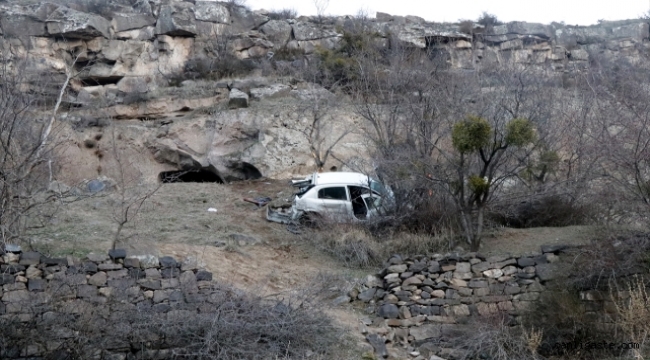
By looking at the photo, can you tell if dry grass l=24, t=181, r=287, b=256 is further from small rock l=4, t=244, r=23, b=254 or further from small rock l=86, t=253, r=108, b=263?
small rock l=4, t=244, r=23, b=254

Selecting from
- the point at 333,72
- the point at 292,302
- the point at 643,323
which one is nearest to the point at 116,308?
the point at 292,302

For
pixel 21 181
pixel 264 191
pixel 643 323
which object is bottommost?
pixel 264 191

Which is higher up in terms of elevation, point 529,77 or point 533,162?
point 529,77

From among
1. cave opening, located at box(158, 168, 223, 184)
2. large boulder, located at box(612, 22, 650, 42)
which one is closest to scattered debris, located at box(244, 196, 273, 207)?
cave opening, located at box(158, 168, 223, 184)

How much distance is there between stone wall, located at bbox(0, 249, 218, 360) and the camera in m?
10.9

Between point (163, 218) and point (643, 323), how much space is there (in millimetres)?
10784

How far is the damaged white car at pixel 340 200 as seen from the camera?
1747 cm

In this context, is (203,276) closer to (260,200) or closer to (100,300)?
(100,300)

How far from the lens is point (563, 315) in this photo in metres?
12.4

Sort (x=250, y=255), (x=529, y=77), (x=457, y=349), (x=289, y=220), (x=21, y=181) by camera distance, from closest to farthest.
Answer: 1. (x=457, y=349)
2. (x=21, y=181)
3. (x=250, y=255)
4. (x=289, y=220)
5. (x=529, y=77)

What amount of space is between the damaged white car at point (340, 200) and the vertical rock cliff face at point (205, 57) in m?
5.02

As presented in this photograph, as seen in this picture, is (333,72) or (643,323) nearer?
(643,323)

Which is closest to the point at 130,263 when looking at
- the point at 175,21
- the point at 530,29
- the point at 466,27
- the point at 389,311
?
the point at 389,311

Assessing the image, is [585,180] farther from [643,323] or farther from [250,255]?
[250,255]
